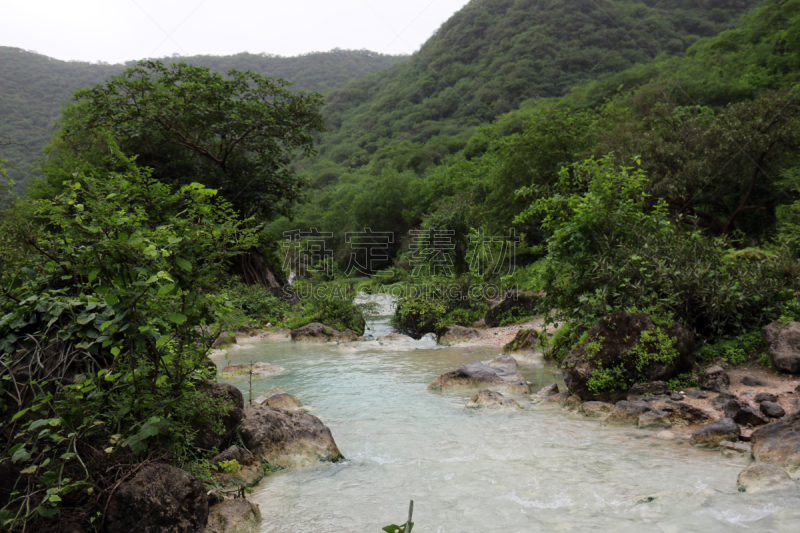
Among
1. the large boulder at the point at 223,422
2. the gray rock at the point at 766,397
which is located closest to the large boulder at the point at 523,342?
the gray rock at the point at 766,397

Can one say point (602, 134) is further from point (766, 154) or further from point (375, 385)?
point (375, 385)

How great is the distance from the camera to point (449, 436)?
5.86 meters

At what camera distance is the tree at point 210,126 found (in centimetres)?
1772

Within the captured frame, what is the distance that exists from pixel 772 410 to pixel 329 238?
45.6m

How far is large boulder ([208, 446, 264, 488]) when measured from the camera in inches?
166

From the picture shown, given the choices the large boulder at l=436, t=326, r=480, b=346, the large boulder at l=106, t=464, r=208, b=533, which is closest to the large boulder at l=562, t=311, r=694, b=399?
the large boulder at l=106, t=464, r=208, b=533

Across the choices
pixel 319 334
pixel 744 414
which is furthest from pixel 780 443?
pixel 319 334

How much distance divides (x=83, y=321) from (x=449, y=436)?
4.34m

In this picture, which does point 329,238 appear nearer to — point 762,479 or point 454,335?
point 454,335

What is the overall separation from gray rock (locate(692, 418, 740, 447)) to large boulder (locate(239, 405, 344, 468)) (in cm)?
402

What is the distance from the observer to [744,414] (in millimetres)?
5289

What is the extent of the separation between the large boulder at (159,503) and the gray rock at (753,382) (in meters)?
7.14

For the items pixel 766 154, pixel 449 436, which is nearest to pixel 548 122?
pixel 766 154

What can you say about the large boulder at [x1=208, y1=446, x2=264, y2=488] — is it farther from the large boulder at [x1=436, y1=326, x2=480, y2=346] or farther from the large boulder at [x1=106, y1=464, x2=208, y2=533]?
the large boulder at [x1=436, y1=326, x2=480, y2=346]
